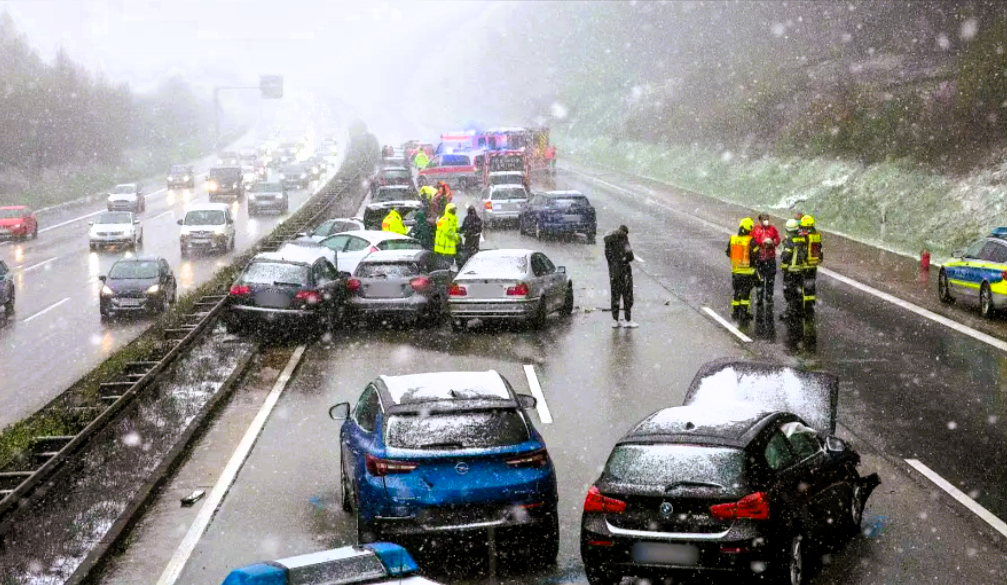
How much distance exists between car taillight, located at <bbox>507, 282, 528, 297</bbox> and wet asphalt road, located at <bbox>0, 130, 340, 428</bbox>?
7.01m

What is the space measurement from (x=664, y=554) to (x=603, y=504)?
566 millimetres

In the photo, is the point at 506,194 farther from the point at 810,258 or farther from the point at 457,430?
the point at 457,430

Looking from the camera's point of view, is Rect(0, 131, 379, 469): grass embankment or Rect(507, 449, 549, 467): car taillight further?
Rect(0, 131, 379, 469): grass embankment

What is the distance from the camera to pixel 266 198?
5744 cm

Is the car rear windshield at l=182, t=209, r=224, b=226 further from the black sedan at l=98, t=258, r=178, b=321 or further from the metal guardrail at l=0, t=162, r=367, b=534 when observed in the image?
the metal guardrail at l=0, t=162, r=367, b=534

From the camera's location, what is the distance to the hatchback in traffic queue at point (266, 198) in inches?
2255

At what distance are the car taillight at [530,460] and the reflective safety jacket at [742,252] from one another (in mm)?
13041

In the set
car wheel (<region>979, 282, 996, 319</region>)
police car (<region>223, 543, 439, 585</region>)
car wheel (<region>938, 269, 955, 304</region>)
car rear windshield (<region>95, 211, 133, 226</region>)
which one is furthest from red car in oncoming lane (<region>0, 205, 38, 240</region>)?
police car (<region>223, 543, 439, 585</region>)

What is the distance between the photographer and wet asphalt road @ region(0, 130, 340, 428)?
21.8 metres

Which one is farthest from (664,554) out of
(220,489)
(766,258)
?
(766,258)

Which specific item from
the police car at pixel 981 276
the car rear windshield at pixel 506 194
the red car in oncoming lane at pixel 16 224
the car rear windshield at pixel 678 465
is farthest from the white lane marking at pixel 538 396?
the red car in oncoming lane at pixel 16 224

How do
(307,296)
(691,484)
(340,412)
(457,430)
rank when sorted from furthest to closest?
1. (307,296)
2. (340,412)
3. (457,430)
4. (691,484)

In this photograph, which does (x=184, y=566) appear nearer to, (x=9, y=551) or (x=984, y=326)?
(x=9, y=551)

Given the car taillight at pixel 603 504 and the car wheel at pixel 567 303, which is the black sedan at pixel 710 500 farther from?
the car wheel at pixel 567 303
